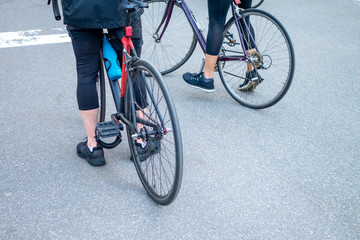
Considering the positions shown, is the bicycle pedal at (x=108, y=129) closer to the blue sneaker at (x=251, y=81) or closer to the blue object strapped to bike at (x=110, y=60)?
the blue object strapped to bike at (x=110, y=60)

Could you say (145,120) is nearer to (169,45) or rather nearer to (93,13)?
(93,13)

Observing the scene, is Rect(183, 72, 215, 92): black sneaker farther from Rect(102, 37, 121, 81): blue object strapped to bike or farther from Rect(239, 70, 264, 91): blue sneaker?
Rect(102, 37, 121, 81): blue object strapped to bike

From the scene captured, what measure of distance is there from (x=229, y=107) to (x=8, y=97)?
213cm

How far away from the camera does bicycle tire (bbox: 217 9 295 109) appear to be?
3410 mm

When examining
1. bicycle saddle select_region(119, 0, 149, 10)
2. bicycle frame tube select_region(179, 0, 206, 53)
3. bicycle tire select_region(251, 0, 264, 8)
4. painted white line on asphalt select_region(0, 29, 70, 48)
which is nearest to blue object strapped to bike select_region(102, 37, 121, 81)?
bicycle saddle select_region(119, 0, 149, 10)

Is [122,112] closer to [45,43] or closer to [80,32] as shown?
[80,32]

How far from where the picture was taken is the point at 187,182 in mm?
2773

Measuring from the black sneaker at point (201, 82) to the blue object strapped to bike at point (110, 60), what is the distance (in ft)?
4.24

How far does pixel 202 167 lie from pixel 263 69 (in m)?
1.39

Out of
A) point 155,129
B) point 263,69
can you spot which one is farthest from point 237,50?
point 155,129

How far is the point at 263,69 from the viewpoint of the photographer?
3.84 meters

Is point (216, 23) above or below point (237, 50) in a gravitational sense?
above

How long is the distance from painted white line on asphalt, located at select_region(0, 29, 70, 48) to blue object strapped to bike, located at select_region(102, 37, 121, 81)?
2762 mm

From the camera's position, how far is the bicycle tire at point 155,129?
216 cm
